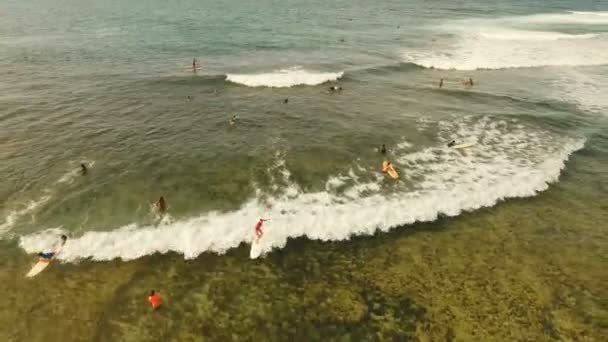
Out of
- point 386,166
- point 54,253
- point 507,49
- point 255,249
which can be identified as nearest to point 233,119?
point 386,166

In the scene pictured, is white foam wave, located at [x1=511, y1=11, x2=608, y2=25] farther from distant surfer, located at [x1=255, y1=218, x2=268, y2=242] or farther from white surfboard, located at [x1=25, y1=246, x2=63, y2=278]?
white surfboard, located at [x1=25, y1=246, x2=63, y2=278]

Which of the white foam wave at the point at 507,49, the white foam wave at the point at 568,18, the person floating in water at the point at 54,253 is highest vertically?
the white foam wave at the point at 568,18

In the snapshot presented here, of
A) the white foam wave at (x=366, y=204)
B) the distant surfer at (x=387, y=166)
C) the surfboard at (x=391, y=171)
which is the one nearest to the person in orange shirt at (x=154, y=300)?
the white foam wave at (x=366, y=204)

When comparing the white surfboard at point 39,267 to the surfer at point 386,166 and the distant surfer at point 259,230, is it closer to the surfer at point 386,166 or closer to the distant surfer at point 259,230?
the distant surfer at point 259,230

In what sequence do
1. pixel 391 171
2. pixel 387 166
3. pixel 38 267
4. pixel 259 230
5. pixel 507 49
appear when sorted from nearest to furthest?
pixel 38 267 < pixel 259 230 < pixel 391 171 < pixel 387 166 < pixel 507 49

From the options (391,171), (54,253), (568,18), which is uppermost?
(568,18)

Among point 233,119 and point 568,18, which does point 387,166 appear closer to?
point 233,119
